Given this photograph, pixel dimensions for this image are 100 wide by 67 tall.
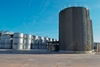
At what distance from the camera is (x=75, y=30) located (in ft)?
113

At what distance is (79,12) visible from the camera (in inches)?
1395

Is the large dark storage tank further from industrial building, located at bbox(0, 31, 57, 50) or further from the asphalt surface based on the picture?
industrial building, located at bbox(0, 31, 57, 50)

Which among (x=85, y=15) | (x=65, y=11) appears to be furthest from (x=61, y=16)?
(x=85, y=15)

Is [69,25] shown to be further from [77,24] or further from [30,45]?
[30,45]

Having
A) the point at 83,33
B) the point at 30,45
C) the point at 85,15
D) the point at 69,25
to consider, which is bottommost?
the point at 30,45

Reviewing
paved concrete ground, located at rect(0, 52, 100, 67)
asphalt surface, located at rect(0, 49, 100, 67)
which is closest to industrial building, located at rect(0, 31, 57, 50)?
asphalt surface, located at rect(0, 49, 100, 67)

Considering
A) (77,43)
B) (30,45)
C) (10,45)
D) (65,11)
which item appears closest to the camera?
(77,43)

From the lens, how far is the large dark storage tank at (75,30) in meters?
34.0

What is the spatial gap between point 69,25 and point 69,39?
13.8 ft

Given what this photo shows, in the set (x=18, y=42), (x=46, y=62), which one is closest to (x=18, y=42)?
(x=18, y=42)

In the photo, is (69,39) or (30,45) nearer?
(69,39)

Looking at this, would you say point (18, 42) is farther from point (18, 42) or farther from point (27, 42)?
point (27, 42)

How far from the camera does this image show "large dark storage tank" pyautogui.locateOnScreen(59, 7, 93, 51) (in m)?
34.0

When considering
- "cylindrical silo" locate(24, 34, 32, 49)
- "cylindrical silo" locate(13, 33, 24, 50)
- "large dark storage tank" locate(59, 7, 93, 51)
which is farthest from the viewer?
"cylindrical silo" locate(24, 34, 32, 49)
